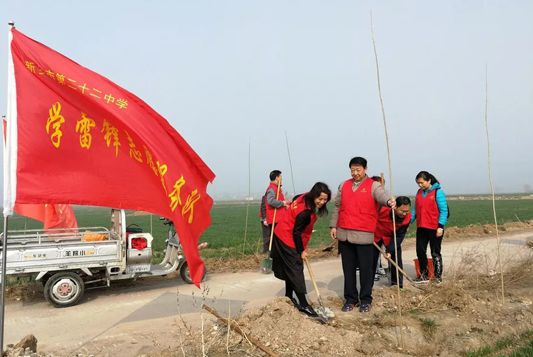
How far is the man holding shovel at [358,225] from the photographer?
18.7 ft

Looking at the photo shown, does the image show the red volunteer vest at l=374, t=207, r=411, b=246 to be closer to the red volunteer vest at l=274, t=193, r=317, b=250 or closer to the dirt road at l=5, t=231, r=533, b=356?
the dirt road at l=5, t=231, r=533, b=356

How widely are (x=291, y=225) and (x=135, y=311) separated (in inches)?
107

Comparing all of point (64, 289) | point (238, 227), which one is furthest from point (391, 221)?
point (238, 227)

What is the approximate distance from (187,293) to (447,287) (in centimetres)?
425

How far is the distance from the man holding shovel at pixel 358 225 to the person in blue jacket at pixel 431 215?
6.01ft

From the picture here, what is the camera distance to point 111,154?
4.42 m

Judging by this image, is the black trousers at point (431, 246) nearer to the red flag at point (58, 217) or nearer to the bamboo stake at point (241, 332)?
the bamboo stake at point (241, 332)

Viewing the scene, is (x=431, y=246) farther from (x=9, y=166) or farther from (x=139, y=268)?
(x=9, y=166)

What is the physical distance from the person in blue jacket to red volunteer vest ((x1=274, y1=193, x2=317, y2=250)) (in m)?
2.68

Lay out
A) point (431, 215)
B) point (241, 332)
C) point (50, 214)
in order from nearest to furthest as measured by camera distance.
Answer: point (241, 332) → point (431, 215) → point (50, 214)

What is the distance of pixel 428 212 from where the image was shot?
23.6ft

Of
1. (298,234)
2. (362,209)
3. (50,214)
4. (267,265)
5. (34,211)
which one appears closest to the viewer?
(298,234)

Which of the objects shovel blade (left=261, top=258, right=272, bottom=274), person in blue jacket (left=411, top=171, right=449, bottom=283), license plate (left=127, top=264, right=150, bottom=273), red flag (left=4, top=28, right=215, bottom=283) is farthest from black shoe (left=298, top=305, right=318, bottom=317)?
license plate (left=127, top=264, right=150, bottom=273)

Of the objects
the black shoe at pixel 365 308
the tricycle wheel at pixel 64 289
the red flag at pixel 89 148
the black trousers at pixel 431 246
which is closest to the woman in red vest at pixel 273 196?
the black shoe at pixel 365 308
